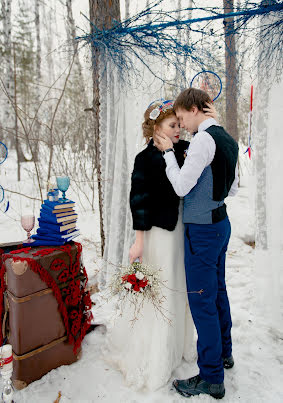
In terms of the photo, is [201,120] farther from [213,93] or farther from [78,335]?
[78,335]

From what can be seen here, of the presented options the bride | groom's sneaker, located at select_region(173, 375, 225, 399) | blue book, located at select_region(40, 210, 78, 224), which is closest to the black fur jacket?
the bride

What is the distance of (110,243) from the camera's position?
300 centimetres

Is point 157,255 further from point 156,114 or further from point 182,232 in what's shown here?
point 156,114

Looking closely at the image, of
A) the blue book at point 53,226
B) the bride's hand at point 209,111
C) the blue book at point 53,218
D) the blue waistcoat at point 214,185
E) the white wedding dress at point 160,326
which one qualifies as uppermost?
the bride's hand at point 209,111

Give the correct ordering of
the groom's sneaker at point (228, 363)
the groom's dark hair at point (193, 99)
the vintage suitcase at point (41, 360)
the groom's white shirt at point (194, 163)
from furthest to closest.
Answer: the groom's sneaker at point (228, 363) < the vintage suitcase at point (41, 360) < the groom's dark hair at point (193, 99) < the groom's white shirt at point (194, 163)

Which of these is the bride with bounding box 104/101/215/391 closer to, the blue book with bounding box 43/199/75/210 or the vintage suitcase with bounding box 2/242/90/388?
the vintage suitcase with bounding box 2/242/90/388

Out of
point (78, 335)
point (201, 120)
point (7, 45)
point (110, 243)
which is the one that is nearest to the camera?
point (201, 120)

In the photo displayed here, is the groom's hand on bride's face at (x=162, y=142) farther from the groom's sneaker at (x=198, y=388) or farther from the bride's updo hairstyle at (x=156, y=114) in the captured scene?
the groom's sneaker at (x=198, y=388)

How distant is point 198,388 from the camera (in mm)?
Result: 1737

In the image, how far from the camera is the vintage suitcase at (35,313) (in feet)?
5.86

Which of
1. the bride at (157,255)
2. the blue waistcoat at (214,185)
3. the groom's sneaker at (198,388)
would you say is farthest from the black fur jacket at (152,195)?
the groom's sneaker at (198,388)

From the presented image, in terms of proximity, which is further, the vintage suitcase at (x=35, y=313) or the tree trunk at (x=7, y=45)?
the tree trunk at (x=7, y=45)

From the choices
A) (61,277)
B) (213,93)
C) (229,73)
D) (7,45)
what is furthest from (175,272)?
(7,45)

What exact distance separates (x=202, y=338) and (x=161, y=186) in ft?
2.98
